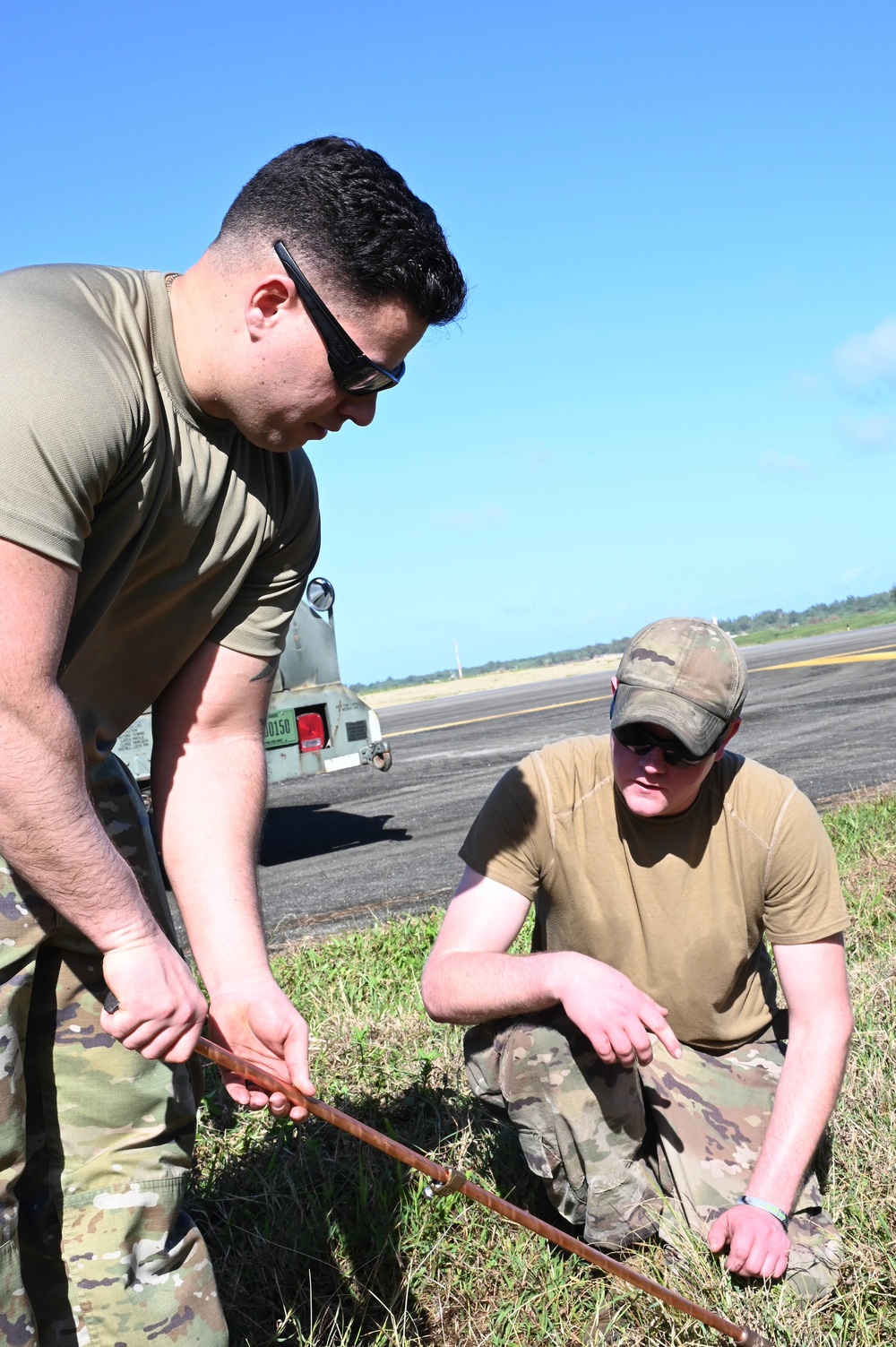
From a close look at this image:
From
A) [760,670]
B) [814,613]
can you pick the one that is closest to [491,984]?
[760,670]

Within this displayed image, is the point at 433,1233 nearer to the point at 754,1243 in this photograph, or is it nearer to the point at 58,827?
the point at 754,1243

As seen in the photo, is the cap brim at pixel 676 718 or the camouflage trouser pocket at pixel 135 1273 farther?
the cap brim at pixel 676 718

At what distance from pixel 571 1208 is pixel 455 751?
1313 cm

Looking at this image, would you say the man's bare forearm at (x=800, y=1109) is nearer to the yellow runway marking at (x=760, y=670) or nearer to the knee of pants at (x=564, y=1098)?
the knee of pants at (x=564, y=1098)

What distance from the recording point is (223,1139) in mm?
3578

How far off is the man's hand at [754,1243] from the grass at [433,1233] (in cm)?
6

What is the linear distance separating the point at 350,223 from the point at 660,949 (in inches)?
74.8

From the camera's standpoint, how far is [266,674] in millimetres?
2596

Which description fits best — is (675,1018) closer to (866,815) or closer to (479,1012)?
(479,1012)

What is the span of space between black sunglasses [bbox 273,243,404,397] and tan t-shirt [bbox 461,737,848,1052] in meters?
1.20

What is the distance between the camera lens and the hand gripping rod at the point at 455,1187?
6.98 feet

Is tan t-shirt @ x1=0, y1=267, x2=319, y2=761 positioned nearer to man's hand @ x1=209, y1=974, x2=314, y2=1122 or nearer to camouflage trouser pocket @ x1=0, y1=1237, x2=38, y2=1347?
man's hand @ x1=209, y1=974, x2=314, y2=1122

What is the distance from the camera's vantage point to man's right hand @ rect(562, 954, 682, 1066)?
2564 mm

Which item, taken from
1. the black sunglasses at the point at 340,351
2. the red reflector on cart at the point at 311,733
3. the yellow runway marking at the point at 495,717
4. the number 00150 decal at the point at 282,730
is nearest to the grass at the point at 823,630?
the yellow runway marking at the point at 495,717
